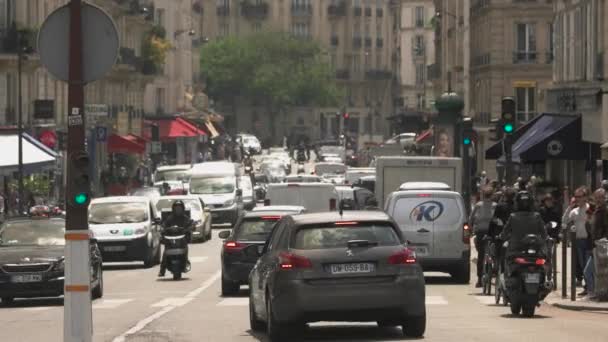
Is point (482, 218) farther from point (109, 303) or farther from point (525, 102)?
point (525, 102)

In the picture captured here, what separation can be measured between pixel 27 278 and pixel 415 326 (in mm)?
10200

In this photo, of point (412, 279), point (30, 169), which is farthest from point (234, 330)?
point (30, 169)

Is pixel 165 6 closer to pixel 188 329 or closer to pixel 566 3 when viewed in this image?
pixel 566 3

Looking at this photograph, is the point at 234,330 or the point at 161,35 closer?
the point at 234,330

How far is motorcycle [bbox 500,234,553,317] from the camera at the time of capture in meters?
23.1

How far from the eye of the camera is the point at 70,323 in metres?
16.4

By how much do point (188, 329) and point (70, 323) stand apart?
5.90 metres

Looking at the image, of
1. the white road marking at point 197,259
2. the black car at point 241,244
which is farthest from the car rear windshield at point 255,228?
the white road marking at point 197,259

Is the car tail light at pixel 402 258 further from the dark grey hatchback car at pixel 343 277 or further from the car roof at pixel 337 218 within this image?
the car roof at pixel 337 218

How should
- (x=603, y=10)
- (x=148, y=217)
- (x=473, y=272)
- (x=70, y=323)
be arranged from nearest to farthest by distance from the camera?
(x=70, y=323)
(x=473, y=272)
(x=148, y=217)
(x=603, y=10)

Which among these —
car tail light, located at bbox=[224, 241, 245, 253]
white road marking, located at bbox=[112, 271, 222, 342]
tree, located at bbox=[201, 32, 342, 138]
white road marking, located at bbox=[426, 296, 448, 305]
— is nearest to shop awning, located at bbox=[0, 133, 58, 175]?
white road marking, located at bbox=[112, 271, 222, 342]

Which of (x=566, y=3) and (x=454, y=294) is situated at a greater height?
(x=566, y=3)

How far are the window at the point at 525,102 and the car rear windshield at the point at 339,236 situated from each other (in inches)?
2360

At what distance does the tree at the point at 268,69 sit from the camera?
170m
